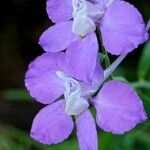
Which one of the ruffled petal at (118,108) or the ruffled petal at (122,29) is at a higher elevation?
the ruffled petal at (122,29)

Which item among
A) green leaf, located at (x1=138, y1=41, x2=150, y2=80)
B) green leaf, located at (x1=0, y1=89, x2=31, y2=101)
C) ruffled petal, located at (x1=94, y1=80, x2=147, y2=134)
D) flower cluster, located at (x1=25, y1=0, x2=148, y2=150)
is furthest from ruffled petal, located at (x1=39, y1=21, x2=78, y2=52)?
green leaf, located at (x1=0, y1=89, x2=31, y2=101)

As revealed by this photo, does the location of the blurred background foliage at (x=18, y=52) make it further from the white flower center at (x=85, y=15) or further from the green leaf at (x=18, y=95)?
the white flower center at (x=85, y=15)

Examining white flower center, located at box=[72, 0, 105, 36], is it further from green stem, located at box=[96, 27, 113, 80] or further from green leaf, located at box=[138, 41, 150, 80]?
green leaf, located at box=[138, 41, 150, 80]

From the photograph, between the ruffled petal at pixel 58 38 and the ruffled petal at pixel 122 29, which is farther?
the ruffled petal at pixel 58 38

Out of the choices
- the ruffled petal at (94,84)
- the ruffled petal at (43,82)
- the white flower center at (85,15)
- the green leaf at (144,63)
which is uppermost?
the white flower center at (85,15)

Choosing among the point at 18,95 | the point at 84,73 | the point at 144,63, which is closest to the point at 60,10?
the point at 84,73

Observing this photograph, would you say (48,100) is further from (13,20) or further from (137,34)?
(13,20)

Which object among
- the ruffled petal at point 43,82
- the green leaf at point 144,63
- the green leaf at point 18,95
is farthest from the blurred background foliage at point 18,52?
the ruffled petal at point 43,82

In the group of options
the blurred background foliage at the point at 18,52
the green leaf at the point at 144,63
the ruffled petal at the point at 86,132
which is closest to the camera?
the ruffled petal at the point at 86,132

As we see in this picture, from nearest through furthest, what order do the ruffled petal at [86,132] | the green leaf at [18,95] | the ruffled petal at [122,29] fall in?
the ruffled petal at [122,29], the ruffled petal at [86,132], the green leaf at [18,95]
